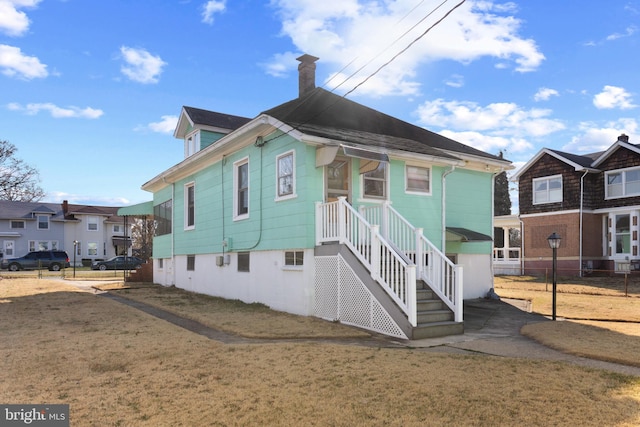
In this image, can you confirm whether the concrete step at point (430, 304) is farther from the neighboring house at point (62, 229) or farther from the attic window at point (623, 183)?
the neighboring house at point (62, 229)

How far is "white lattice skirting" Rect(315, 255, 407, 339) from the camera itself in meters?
8.51

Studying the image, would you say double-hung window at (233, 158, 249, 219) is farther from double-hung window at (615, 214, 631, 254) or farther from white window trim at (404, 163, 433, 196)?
double-hung window at (615, 214, 631, 254)

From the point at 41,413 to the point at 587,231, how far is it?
26.2 meters

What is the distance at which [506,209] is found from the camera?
52031 mm

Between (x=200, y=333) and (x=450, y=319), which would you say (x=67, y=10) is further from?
(x=450, y=319)

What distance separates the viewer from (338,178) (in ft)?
38.4

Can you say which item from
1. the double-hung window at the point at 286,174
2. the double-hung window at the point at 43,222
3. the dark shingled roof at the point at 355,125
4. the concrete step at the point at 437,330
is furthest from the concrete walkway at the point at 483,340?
the double-hung window at the point at 43,222

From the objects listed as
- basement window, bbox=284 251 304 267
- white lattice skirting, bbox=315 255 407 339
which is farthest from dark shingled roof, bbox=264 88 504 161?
white lattice skirting, bbox=315 255 407 339

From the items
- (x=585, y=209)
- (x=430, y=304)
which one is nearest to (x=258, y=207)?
(x=430, y=304)

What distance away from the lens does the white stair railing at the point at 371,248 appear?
8.14m

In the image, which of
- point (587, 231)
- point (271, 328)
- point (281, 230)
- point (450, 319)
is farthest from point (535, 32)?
point (587, 231)

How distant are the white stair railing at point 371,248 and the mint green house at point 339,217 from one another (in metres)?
0.02

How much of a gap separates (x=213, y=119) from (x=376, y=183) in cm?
926

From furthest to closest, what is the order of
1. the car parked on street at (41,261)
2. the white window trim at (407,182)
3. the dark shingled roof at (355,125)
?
the car parked on street at (41,261) → the white window trim at (407,182) → the dark shingled roof at (355,125)
